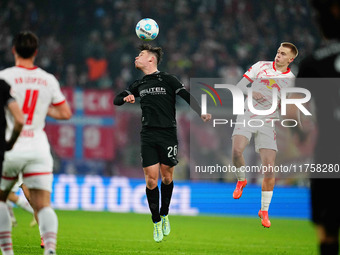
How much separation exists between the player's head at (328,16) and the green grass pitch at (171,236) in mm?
5937

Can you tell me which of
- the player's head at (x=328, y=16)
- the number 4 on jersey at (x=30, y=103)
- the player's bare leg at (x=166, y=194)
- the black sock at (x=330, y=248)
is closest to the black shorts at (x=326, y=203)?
the black sock at (x=330, y=248)

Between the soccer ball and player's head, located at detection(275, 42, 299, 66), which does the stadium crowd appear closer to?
the soccer ball

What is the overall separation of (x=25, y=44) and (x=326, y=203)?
318cm

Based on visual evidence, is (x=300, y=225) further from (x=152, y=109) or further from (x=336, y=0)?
(x=336, y=0)

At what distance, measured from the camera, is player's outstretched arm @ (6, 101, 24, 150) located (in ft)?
19.4

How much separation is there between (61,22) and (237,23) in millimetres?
6705

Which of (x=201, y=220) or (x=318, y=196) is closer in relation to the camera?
(x=318, y=196)

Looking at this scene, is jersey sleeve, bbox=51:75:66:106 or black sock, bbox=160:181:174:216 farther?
black sock, bbox=160:181:174:216

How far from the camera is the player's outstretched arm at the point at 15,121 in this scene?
5915 mm

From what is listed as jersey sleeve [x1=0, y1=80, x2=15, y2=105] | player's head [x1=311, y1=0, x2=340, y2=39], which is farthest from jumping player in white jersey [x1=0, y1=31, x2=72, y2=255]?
player's head [x1=311, y1=0, x2=340, y2=39]

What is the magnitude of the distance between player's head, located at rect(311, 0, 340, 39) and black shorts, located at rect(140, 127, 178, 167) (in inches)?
197

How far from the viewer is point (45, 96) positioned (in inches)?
249

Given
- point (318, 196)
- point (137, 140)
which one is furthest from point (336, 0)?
point (137, 140)

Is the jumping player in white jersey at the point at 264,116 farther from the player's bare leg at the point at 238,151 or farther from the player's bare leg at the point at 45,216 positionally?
the player's bare leg at the point at 45,216
